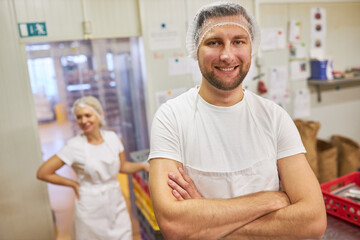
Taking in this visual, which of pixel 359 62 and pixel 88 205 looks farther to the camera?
pixel 359 62

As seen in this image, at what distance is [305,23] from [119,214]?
2527 mm

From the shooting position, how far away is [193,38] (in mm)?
901

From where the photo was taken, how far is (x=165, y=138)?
0.90 m

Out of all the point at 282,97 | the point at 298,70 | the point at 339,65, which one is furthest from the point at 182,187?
the point at 339,65

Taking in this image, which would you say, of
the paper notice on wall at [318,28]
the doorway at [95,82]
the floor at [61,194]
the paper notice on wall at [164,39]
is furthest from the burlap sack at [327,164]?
the paper notice on wall at [164,39]

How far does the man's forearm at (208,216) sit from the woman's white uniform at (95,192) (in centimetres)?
121

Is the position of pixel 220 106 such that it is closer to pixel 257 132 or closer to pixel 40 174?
pixel 257 132

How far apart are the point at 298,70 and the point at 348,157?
3.43ft

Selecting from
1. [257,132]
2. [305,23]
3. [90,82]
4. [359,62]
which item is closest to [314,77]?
[305,23]

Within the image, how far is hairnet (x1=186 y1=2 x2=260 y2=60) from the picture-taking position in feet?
2.73

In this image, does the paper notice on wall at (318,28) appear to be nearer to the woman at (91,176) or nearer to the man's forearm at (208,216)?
the woman at (91,176)

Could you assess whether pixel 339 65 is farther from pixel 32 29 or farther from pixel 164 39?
pixel 32 29

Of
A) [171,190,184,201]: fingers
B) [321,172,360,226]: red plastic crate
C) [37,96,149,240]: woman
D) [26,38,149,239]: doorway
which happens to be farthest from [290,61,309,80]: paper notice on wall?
[171,190,184,201]: fingers

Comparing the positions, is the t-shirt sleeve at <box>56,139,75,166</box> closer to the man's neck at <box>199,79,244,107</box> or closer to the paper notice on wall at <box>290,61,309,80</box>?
the man's neck at <box>199,79,244,107</box>
